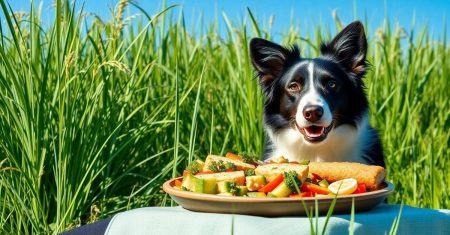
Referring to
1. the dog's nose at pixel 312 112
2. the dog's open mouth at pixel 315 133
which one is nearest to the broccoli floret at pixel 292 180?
the dog's nose at pixel 312 112

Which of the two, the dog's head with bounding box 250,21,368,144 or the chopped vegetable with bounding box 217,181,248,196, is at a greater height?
the dog's head with bounding box 250,21,368,144

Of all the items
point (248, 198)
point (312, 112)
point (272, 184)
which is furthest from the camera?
point (312, 112)

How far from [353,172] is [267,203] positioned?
427 millimetres

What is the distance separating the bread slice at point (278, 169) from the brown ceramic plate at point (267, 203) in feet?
0.41

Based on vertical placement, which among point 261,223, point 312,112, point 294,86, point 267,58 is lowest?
point 261,223

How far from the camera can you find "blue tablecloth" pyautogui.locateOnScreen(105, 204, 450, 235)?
7.64ft

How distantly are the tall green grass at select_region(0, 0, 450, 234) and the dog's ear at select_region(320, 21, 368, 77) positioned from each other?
0.47 metres

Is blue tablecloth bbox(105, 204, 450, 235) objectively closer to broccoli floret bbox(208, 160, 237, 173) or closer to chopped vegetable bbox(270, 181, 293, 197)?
chopped vegetable bbox(270, 181, 293, 197)

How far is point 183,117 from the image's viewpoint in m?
4.97

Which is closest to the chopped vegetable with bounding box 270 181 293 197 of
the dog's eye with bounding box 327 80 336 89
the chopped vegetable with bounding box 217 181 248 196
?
the chopped vegetable with bounding box 217 181 248 196

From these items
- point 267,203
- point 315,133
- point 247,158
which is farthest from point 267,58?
point 267,203

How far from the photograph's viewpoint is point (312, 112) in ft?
10.9

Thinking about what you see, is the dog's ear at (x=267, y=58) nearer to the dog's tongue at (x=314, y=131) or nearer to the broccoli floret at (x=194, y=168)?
the dog's tongue at (x=314, y=131)

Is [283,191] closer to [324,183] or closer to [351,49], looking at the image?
[324,183]
